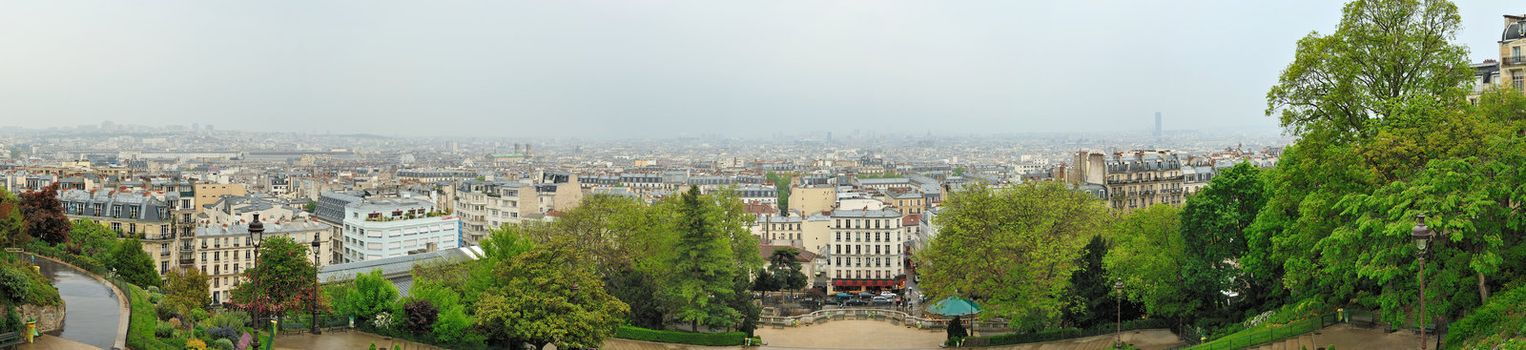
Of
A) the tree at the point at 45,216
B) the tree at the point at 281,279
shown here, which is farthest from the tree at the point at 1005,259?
the tree at the point at 45,216

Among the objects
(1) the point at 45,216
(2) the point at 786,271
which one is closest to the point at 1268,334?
(2) the point at 786,271

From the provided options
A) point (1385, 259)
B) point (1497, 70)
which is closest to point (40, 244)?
point (1385, 259)

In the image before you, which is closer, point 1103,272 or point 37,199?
point 1103,272

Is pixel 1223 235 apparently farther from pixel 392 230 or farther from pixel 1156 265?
pixel 392 230

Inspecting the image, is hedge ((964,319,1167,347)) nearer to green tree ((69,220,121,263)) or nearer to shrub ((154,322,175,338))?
shrub ((154,322,175,338))

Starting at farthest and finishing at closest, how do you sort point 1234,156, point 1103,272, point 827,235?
point 1234,156 → point 827,235 → point 1103,272

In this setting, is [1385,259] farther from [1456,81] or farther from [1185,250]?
[1185,250]

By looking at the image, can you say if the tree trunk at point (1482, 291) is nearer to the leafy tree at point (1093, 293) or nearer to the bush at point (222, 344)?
the leafy tree at point (1093, 293)
